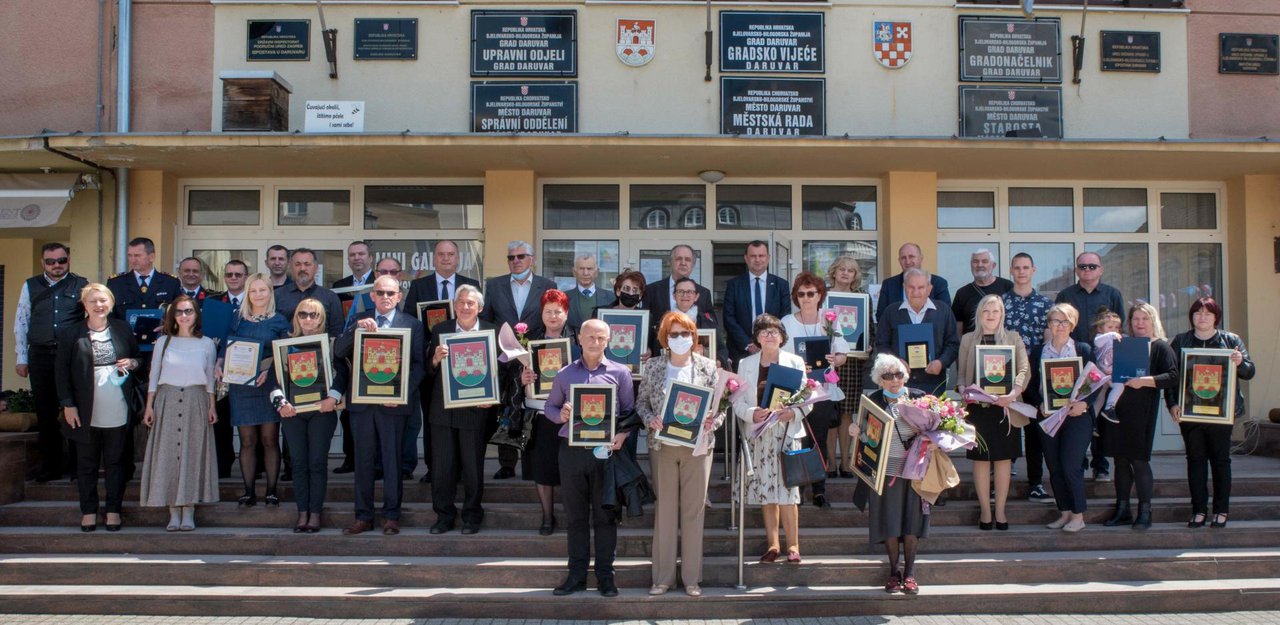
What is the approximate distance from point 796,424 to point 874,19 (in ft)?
18.0

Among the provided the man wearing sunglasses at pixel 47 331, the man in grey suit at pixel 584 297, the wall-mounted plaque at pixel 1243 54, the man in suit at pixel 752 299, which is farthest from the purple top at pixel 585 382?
the wall-mounted plaque at pixel 1243 54

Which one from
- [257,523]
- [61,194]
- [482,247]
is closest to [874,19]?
[482,247]

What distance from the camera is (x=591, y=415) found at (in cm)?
618

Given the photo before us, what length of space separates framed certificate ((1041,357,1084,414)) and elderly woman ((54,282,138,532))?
23.5ft

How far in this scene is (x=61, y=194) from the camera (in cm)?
938

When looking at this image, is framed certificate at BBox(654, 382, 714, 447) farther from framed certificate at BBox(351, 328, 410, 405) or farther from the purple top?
framed certificate at BBox(351, 328, 410, 405)

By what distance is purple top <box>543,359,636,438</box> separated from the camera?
6324mm

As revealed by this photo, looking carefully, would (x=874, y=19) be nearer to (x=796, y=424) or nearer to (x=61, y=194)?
(x=796, y=424)

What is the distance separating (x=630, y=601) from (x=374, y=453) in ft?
7.61

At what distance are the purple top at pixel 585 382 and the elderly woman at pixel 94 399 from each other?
11.7ft

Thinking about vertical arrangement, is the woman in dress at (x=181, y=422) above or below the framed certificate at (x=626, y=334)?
below

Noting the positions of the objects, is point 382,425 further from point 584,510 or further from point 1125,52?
point 1125,52

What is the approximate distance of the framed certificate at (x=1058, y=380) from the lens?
23.2ft

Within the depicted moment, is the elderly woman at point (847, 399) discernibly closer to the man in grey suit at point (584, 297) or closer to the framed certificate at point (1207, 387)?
the man in grey suit at point (584, 297)
